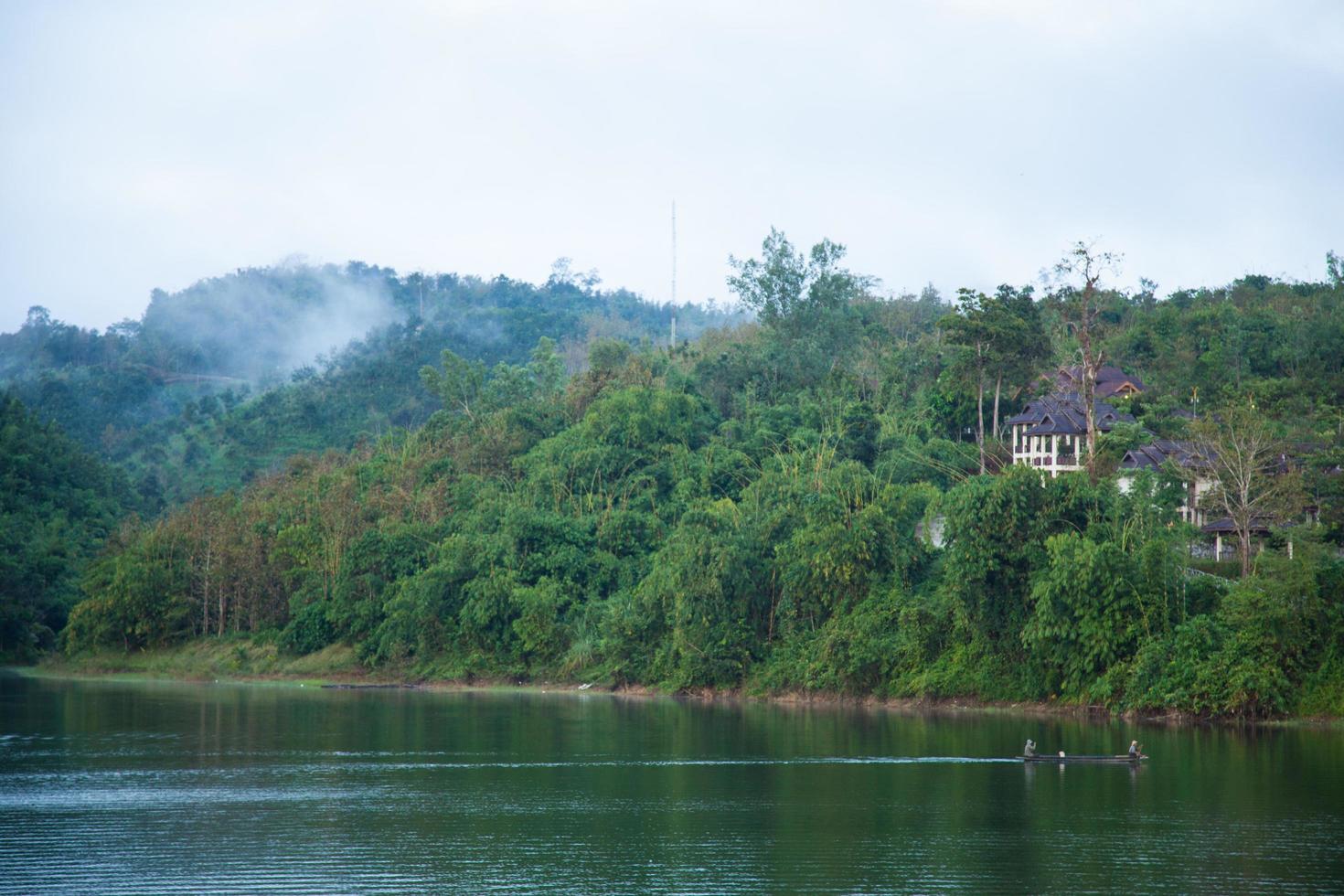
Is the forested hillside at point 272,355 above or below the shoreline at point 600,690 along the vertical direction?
above

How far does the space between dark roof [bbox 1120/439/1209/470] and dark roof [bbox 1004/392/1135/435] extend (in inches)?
98.1

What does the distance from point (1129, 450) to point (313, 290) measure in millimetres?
91914

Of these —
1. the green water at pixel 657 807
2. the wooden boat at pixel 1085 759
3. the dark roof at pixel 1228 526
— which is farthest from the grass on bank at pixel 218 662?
the wooden boat at pixel 1085 759

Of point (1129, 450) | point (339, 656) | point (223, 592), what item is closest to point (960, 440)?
point (1129, 450)

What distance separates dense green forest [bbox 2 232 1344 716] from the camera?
38438mm

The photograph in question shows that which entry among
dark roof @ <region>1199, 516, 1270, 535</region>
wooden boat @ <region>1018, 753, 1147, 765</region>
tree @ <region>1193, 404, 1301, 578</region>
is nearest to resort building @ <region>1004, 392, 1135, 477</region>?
dark roof @ <region>1199, 516, 1270, 535</region>

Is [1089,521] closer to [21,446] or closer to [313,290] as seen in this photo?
[21,446]

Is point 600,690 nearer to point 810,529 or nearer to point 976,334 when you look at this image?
point 810,529

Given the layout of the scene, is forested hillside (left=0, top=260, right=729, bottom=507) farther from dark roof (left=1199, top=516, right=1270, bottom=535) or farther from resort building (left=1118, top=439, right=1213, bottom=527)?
dark roof (left=1199, top=516, right=1270, bottom=535)

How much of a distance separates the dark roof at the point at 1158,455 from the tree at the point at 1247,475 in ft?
6.27

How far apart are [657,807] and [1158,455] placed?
2764 centimetres

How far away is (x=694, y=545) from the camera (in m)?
47.5

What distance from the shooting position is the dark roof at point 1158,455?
43.6 m

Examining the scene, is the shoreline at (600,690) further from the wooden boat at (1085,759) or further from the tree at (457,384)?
the tree at (457,384)
